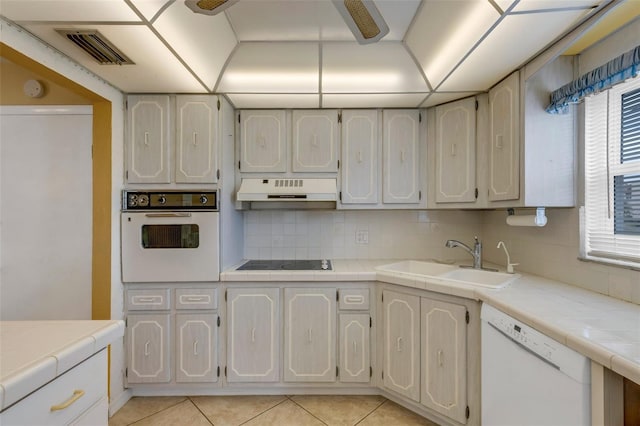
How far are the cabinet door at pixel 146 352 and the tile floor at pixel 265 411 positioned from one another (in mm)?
192

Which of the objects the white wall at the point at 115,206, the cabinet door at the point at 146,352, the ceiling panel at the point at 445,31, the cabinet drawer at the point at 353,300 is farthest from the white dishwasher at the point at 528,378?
the white wall at the point at 115,206

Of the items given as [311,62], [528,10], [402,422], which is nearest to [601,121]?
[528,10]

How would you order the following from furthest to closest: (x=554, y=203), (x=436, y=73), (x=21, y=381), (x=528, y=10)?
(x=436, y=73)
(x=554, y=203)
(x=528, y=10)
(x=21, y=381)

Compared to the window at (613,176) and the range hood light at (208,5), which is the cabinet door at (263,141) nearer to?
the range hood light at (208,5)

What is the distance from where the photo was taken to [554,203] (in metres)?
1.50

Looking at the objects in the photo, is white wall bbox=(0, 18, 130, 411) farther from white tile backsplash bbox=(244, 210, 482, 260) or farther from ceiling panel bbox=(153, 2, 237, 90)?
white tile backsplash bbox=(244, 210, 482, 260)

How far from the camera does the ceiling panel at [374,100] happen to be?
1927 mm

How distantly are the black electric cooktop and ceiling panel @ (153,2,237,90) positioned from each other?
A: 1.42 metres

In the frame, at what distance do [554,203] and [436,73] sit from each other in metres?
1.07

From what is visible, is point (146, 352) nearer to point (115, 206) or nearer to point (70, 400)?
point (115, 206)

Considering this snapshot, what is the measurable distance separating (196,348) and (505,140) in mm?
2587

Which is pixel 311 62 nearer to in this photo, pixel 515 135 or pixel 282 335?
pixel 515 135

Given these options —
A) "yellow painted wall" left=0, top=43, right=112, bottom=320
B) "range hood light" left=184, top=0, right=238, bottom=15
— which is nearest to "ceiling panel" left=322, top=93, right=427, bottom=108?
"range hood light" left=184, top=0, right=238, bottom=15

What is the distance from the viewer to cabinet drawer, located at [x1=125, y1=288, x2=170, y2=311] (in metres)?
1.86
